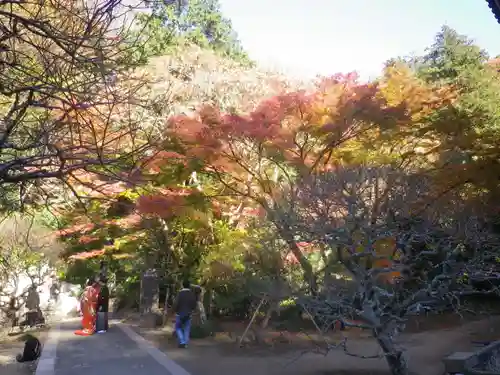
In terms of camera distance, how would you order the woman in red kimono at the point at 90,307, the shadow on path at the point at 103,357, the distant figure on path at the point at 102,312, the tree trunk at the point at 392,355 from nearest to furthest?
1. the tree trunk at the point at 392,355
2. the shadow on path at the point at 103,357
3. the woman in red kimono at the point at 90,307
4. the distant figure on path at the point at 102,312

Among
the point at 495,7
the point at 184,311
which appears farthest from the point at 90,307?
the point at 495,7

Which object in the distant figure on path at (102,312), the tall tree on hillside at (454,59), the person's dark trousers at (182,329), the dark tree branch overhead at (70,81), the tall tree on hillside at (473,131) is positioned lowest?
the person's dark trousers at (182,329)

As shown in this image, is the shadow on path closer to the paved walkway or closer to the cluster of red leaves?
the paved walkway

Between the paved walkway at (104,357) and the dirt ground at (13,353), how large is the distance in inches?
14.2

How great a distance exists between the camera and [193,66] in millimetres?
14508

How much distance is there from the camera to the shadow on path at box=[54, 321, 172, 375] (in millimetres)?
7883

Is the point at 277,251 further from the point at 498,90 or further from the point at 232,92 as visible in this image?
the point at 498,90

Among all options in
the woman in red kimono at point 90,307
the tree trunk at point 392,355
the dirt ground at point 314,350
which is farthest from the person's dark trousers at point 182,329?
the tree trunk at point 392,355

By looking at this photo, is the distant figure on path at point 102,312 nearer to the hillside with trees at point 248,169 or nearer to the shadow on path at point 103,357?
the shadow on path at point 103,357

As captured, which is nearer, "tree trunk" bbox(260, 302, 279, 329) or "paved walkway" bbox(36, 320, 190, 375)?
"paved walkway" bbox(36, 320, 190, 375)

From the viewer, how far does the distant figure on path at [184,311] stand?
391 inches

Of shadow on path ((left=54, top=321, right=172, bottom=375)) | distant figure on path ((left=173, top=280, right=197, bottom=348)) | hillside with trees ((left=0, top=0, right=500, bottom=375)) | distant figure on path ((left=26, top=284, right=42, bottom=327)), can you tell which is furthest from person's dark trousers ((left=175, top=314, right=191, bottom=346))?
distant figure on path ((left=26, top=284, right=42, bottom=327))


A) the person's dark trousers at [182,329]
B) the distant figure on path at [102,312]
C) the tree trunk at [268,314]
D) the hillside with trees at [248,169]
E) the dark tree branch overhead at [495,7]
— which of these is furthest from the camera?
the distant figure on path at [102,312]

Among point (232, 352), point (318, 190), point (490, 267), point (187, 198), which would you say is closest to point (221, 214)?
point (187, 198)
